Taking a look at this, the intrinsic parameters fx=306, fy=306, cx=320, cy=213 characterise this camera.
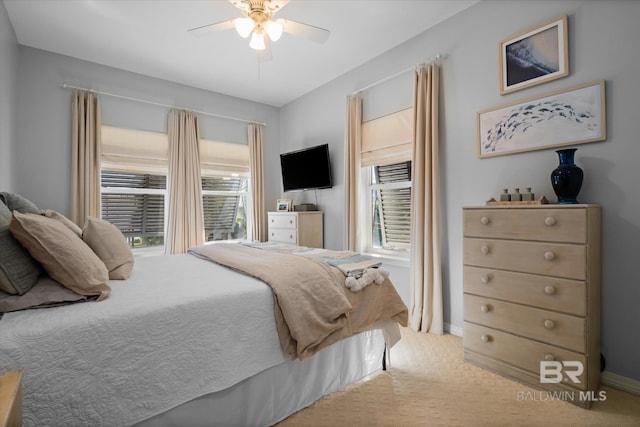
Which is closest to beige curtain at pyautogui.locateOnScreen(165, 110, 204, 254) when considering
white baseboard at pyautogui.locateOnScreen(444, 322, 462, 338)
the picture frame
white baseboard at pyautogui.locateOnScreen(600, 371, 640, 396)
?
the picture frame

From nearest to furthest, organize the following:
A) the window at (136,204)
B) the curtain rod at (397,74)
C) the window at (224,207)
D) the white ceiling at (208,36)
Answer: the white ceiling at (208,36), the curtain rod at (397,74), the window at (136,204), the window at (224,207)

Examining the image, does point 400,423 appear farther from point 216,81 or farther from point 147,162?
point 216,81

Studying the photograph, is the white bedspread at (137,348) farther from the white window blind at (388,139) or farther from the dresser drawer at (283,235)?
the dresser drawer at (283,235)

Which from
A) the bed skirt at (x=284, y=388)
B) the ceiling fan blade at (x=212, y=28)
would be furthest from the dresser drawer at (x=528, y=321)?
the ceiling fan blade at (x=212, y=28)

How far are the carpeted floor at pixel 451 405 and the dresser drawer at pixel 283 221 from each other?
7.31 feet

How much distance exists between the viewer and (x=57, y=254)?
1229mm

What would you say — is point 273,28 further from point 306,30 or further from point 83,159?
point 83,159

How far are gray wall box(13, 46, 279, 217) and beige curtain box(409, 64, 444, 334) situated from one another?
310cm

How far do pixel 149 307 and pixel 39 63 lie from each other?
3.49m

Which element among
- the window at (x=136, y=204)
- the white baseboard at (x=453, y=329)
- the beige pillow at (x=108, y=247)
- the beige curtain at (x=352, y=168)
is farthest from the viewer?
the window at (x=136, y=204)

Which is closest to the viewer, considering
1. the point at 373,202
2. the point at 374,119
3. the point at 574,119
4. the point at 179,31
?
the point at 574,119

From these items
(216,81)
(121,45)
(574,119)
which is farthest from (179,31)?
(574,119)

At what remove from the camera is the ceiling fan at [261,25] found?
2.14 m

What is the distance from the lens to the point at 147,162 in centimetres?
376
